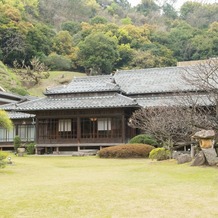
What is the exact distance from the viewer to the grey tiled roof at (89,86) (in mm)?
28281

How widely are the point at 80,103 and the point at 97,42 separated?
3589cm

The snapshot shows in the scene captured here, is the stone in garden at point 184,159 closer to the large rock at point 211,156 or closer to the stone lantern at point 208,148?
the stone lantern at point 208,148

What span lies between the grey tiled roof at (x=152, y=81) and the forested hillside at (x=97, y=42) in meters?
26.9

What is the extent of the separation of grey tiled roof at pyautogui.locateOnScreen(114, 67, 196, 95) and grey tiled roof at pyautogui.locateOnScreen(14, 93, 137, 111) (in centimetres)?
324

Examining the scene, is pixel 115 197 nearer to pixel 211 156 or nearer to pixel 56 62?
pixel 211 156

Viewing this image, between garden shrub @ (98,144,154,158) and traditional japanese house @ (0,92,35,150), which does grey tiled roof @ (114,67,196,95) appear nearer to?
garden shrub @ (98,144,154,158)

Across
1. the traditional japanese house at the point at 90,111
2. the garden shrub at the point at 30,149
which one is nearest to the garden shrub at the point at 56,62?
the traditional japanese house at the point at 90,111

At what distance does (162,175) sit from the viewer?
39.0 ft

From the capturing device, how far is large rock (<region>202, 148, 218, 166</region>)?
13391 mm

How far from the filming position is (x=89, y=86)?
29781mm

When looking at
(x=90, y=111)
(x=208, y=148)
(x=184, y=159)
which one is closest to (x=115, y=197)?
(x=208, y=148)

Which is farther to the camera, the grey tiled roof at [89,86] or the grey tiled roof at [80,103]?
the grey tiled roof at [89,86]

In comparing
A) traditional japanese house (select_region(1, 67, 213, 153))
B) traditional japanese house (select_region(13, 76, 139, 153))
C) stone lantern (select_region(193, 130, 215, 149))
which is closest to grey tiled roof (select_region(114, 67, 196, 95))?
traditional japanese house (select_region(1, 67, 213, 153))

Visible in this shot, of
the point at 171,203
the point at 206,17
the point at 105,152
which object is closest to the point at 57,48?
the point at 206,17
